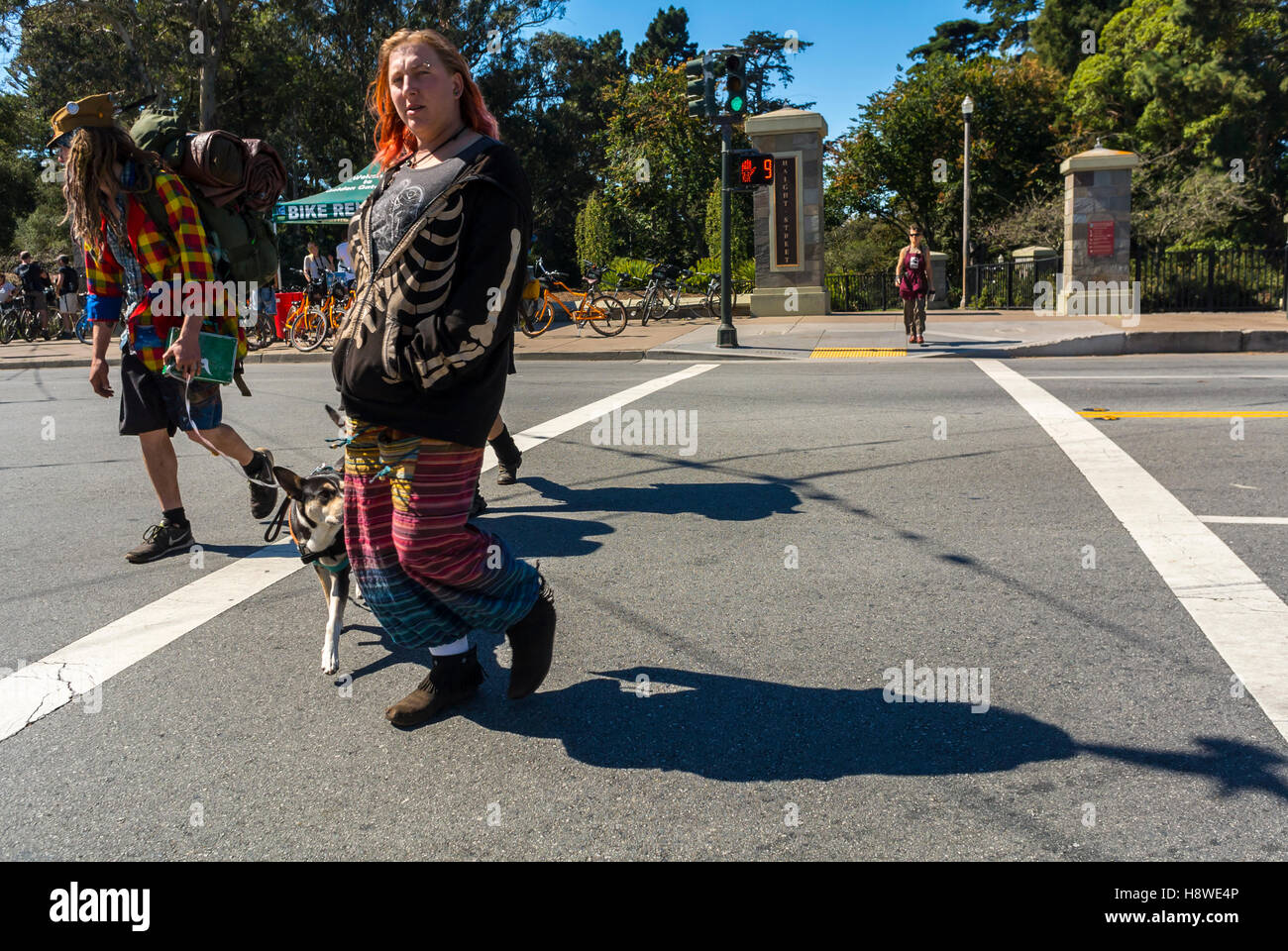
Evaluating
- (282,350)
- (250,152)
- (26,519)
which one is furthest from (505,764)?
(282,350)

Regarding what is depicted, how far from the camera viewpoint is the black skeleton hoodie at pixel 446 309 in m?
2.89

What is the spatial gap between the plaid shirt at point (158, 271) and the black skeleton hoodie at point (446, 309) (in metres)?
2.05

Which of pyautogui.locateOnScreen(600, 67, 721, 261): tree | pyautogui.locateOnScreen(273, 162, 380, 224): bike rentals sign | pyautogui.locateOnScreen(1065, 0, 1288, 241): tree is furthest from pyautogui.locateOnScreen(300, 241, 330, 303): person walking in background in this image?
pyautogui.locateOnScreen(1065, 0, 1288, 241): tree

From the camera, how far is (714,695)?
349 centimetres

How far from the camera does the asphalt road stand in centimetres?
271

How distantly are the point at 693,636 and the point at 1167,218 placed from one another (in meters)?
26.7

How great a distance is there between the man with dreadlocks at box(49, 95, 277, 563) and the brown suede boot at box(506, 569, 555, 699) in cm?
225

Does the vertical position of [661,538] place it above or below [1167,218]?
below

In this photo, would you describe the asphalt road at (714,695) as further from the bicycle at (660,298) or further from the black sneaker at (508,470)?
the bicycle at (660,298)

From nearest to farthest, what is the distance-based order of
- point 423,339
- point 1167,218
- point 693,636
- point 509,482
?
point 423,339
point 693,636
point 509,482
point 1167,218

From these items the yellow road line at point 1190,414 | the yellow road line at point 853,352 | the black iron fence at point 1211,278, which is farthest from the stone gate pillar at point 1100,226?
the yellow road line at point 1190,414

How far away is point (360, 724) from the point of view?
132 inches

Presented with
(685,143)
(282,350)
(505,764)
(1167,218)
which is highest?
(685,143)

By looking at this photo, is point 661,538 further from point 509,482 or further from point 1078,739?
point 1078,739
